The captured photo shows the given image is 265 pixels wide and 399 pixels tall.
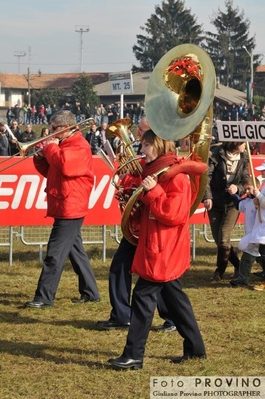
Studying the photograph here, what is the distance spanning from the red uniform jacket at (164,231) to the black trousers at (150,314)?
0.15 m

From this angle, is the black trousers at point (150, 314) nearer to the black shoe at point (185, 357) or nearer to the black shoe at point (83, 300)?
the black shoe at point (185, 357)

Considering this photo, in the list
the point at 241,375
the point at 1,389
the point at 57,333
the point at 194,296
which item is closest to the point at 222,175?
the point at 194,296

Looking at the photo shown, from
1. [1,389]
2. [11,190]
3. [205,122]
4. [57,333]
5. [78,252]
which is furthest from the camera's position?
[11,190]

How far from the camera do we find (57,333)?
7641mm

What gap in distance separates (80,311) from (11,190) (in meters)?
2.87

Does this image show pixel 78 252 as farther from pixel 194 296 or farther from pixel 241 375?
pixel 241 375

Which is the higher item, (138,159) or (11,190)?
(138,159)

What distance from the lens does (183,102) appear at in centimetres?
656

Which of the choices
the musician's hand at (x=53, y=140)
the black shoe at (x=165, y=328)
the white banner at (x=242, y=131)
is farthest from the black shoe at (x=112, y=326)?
the white banner at (x=242, y=131)

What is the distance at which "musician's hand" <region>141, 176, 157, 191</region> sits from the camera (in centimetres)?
605

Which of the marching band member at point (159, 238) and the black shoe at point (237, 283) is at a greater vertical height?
the marching band member at point (159, 238)

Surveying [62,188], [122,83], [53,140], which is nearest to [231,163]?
[62,188]

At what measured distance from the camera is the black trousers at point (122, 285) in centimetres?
755

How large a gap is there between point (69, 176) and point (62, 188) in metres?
0.19
